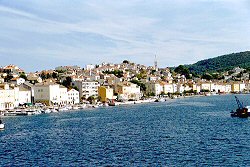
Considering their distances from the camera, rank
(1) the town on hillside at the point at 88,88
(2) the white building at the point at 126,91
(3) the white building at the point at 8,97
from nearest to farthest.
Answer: (3) the white building at the point at 8,97
(1) the town on hillside at the point at 88,88
(2) the white building at the point at 126,91

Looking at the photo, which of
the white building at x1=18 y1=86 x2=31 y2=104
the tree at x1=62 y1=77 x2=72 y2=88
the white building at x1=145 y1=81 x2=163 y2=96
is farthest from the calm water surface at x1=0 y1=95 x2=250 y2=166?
the white building at x1=145 y1=81 x2=163 y2=96

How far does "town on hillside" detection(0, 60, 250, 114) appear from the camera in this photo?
217ft

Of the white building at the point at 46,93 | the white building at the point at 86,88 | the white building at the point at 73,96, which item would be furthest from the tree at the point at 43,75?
the white building at the point at 46,93

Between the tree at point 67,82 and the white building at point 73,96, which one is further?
the tree at point 67,82

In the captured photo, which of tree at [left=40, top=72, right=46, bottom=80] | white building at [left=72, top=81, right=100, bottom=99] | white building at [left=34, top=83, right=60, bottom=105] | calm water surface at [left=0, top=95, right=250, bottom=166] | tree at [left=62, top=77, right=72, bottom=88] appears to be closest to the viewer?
calm water surface at [left=0, top=95, right=250, bottom=166]

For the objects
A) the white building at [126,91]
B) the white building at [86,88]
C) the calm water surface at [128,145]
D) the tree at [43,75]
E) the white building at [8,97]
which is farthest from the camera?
the tree at [43,75]

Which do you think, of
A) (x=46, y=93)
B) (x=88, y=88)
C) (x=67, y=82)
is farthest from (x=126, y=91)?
(x=46, y=93)

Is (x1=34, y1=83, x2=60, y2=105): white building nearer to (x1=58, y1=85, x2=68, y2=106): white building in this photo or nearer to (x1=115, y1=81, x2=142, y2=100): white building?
(x1=58, y1=85, x2=68, y2=106): white building

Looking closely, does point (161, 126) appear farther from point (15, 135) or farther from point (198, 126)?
point (15, 135)

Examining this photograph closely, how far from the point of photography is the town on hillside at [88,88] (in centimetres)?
6619

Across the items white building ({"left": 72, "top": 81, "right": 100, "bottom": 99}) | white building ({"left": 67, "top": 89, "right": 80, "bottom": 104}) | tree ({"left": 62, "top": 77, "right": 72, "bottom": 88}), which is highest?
tree ({"left": 62, "top": 77, "right": 72, "bottom": 88})

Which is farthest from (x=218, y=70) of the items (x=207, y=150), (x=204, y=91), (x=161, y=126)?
(x=207, y=150)

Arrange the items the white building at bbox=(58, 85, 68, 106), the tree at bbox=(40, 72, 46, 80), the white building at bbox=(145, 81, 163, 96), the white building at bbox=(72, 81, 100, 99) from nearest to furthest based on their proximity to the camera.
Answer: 1. the white building at bbox=(58, 85, 68, 106)
2. the white building at bbox=(72, 81, 100, 99)
3. the tree at bbox=(40, 72, 46, 80)
4. the white building at bbox=(145, 81, 163, 96)

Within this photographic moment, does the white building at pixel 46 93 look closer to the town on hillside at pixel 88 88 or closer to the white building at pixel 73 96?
the town on hillside at pixel 88 88
